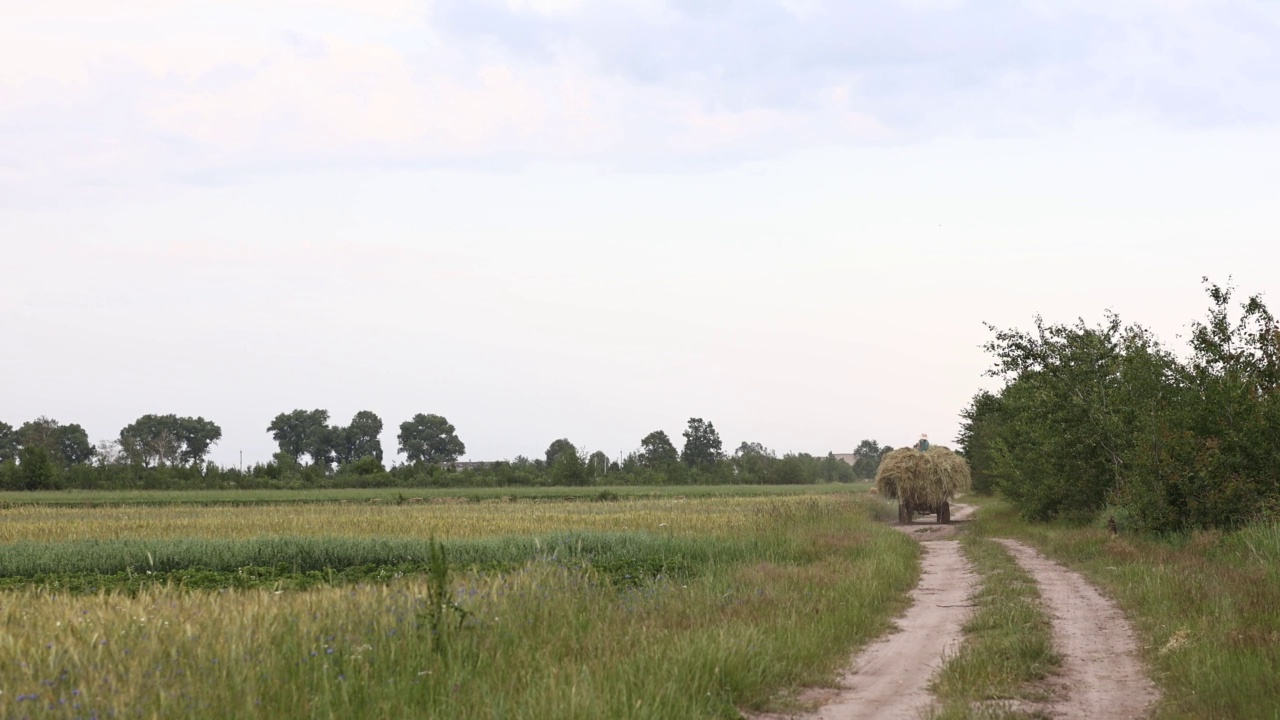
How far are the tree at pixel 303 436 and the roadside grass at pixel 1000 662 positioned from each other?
481 feet

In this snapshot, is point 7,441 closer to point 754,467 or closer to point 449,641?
point 754,467

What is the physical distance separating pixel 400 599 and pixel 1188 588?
413 inches

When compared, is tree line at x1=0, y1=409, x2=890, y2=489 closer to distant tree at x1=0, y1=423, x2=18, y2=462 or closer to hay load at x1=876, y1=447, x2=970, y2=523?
distant tree at x1=0, y1=423, x2=18, y2=462

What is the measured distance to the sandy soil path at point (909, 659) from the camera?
348 inches

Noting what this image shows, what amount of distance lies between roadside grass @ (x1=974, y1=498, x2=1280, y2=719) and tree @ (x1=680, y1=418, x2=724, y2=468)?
13569 cm

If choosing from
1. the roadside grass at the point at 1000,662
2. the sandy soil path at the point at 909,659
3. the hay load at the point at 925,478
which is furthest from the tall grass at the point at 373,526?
the roadside grass at the point at 1000,662

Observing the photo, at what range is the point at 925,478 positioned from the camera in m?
34.1

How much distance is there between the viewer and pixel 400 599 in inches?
437

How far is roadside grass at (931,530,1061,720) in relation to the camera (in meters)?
8.62

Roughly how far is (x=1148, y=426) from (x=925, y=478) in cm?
1205

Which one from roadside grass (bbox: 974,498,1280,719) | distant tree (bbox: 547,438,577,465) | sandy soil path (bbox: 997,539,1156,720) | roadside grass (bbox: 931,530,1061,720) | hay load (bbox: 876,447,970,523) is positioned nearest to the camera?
roadside grass (bbox: 931,530,1061,720)

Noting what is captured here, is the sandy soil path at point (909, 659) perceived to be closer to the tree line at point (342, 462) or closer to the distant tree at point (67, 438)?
the tree line at point (342, 462)

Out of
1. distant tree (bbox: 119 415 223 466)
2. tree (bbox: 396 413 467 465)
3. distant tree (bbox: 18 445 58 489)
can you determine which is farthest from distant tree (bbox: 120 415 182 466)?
distant tree (bbox: 18 445 58 489)

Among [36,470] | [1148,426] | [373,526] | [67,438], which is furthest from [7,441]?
[1148,426]
